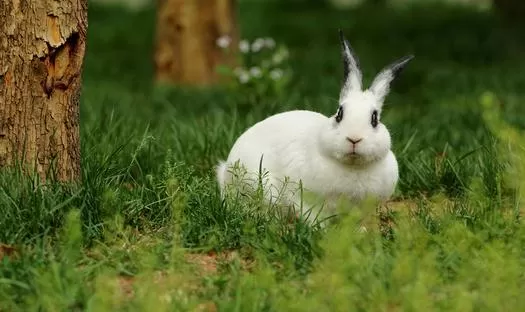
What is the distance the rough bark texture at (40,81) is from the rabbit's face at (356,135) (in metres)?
1.16

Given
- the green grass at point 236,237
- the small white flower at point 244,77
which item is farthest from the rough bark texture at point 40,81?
the small white flower at point 244,77

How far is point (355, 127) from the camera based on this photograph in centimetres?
435

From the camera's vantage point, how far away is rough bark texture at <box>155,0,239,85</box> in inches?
380

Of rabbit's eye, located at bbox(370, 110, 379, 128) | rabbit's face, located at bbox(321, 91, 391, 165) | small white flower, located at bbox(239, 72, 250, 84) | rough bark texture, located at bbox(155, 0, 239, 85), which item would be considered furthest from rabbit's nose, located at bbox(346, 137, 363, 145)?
rough bark texture, located at bbox(155, 0, 239, 85)

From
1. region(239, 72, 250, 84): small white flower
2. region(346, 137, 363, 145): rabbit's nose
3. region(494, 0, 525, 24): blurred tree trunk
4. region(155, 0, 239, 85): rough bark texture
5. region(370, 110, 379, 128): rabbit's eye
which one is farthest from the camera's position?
region(494, 0, 525, 24): blurred tree trunk

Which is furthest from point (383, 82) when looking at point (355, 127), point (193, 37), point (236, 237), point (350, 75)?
point (193, 37)

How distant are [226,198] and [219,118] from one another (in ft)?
6.81

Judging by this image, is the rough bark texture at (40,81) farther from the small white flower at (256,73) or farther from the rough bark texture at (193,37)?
the rough bark texture at (193,37)

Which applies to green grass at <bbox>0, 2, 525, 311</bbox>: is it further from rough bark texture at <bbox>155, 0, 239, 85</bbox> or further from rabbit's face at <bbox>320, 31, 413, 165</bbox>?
rough bark texture at <bbox>155, 0, 239, 85</bbox>

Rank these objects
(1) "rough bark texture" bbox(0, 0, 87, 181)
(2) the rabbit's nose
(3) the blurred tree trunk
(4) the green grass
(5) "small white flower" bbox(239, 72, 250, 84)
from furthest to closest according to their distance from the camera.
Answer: (3) the blurred tree trunk → (5) "small white flower" bbox(239, 72, 250, 84) → (1) "rough bark texture" bbox(0, 0, 87, 181) → (2) the rabbit's nose → (4) the green grass

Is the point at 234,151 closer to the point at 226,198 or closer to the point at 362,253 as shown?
the point at 226,198

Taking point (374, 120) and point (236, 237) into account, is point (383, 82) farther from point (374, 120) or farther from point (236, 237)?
point (236, 237)

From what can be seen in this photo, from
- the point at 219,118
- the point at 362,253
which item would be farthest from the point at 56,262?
the point at 219,118

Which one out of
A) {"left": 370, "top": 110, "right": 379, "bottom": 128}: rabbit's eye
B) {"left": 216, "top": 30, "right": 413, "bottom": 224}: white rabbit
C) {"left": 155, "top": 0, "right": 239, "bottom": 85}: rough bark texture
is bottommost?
{"left": 155, "top": 0, "right": 239, "bottom": 85}: rough bark texture
